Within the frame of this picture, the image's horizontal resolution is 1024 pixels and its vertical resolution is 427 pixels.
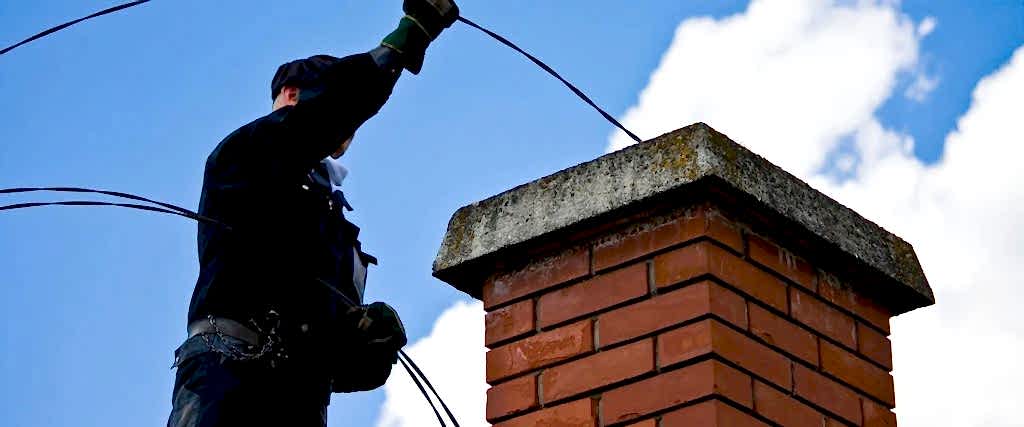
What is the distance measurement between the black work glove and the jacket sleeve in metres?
0.32

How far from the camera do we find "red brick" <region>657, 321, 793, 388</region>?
4527 mm

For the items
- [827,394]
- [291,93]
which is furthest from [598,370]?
[291,93]

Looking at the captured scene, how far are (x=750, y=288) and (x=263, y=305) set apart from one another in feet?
3.07

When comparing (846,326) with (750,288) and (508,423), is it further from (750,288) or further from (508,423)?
(508,423)

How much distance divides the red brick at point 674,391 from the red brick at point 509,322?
0.29 metres

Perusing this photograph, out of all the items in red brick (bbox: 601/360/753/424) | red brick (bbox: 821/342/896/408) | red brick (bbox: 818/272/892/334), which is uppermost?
red brick (bbox: 818/272/892/334)

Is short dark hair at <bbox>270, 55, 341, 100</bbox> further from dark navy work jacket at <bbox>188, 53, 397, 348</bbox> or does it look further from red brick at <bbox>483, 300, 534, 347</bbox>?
red brick at <bbox>483, 300, 534, 347</bbox>

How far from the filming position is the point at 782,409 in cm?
462

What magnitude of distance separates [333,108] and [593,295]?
2.12 ft

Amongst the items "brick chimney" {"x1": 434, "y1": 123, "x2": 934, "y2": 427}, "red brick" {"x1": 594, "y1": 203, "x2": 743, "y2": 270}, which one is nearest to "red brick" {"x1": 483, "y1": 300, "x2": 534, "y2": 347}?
"brick chimney" {"x1": 434, "y1": 123, "x2": 934, "y2": 427}

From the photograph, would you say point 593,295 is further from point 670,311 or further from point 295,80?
point 295,80

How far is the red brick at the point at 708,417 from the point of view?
4453 mm

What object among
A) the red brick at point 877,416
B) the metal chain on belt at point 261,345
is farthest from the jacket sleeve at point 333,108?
the red brick at point 877,416

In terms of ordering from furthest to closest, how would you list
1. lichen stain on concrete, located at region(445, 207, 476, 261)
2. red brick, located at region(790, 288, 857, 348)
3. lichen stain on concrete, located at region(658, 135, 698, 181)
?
lichen stain on concrete, located at region(445, 207, 476, 261) < red brick, located at region(790, 288, 857, 348) < lichen stain on concrete, located at region(658, 135, 698, 181)
